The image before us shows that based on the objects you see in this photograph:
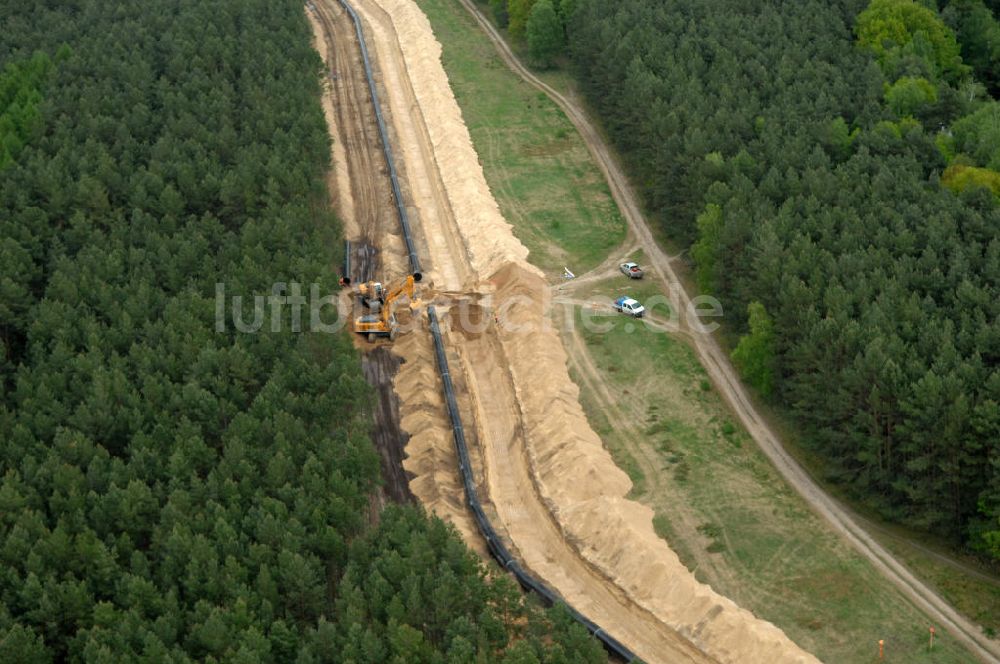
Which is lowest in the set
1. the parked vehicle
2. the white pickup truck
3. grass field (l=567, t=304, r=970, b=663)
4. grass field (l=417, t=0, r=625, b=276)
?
grass field (l=417, t=0, r=625, b=276)

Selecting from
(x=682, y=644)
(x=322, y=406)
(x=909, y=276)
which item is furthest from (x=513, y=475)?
(x=909, y=276)

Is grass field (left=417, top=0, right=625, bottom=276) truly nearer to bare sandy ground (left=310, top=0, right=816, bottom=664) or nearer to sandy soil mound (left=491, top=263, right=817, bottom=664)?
bare sandy ground (left=310, top=0, right=816, bottom=664)

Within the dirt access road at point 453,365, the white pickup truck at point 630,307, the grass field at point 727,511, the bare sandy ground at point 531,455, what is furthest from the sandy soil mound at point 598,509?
the white pickup truck at point 630,307

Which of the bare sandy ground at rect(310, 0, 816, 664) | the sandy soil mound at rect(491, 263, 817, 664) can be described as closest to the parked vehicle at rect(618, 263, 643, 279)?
the bare sandy ground at rect(310, 0, 816, 664)

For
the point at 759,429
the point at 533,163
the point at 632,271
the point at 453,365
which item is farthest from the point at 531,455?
the point at 533,163

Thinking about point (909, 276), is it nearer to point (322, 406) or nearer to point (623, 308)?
point (623, 308)

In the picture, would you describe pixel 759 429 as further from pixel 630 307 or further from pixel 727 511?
pixel 630 307
